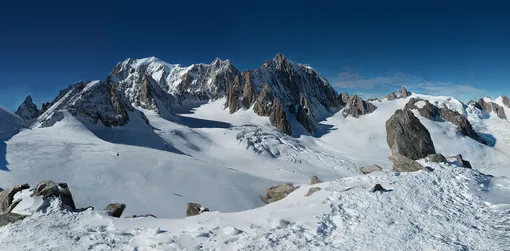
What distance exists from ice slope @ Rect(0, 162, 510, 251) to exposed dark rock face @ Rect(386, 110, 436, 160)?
14310 mm

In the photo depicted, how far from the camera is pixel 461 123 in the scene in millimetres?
113500

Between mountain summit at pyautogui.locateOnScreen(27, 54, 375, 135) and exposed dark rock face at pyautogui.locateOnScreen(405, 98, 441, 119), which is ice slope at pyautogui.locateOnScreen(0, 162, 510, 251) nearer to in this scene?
mountain summit at pyautogui.locateOnScreen(27, 54, 375, 135)

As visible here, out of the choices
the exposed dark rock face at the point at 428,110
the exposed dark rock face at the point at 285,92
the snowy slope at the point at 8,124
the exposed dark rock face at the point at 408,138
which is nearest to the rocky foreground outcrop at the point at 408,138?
the exposed dark rock face at the point at 408,138

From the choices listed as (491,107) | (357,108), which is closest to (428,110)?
(357,108)

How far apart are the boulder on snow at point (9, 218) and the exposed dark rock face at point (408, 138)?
29.1 m

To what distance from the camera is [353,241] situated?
10.6 m

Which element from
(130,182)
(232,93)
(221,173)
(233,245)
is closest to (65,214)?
(233,245)

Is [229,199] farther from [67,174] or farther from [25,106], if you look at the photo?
[25,106]

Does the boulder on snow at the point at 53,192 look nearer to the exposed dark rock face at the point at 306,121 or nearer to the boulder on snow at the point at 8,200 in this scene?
the boulder on snow at the point at 8,200

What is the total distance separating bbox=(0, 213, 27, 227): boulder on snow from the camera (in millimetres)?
13133

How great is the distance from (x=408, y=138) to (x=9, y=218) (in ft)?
108

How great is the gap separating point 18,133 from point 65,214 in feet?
105

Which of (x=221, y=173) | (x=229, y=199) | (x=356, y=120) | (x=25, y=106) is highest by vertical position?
(x=356, y=120)

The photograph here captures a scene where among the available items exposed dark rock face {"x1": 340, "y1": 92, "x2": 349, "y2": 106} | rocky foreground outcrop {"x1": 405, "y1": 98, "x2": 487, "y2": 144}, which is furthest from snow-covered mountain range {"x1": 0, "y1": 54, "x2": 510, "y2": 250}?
exposed dark rock face {"x1": 340, "y1": 92, "x2": 349, "y2": 106}
